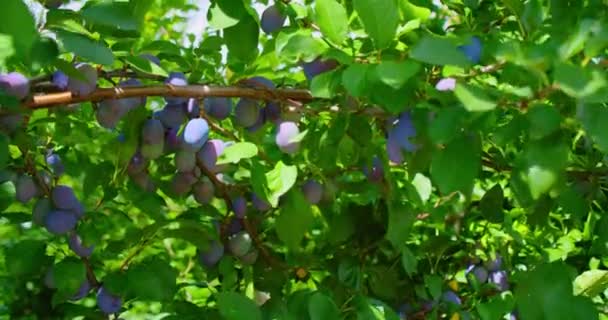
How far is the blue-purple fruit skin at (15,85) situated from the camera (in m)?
1.13

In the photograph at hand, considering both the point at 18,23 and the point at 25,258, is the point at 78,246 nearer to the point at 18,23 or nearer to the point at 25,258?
the point at 25,258

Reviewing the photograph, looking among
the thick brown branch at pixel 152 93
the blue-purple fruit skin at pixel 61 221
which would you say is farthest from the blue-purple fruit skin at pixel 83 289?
the thick brown branch at pixel 152 93

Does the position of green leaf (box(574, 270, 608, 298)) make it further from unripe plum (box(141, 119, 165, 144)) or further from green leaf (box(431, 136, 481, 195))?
unripe plum (box(141, 119, 165, 144))

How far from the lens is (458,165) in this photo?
35.7 inches

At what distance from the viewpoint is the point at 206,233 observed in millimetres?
1338

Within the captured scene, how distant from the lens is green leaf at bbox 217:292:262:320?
111 centimetres

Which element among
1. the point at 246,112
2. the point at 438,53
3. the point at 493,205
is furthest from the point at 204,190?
the point at 438,53

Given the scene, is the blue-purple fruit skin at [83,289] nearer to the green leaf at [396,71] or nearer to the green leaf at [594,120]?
the green leaf at [396,71]

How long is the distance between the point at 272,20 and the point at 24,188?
45 cm

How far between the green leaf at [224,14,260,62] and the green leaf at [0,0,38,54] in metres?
0.44

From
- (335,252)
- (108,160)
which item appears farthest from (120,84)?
(335,252)

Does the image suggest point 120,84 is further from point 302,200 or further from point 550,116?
point 550,116

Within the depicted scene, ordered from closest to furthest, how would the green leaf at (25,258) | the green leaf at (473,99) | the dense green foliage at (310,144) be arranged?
1. the green leaf at (473,99)
2. the dense green foliage at (310,144)
3. the green leaf at (25,258)

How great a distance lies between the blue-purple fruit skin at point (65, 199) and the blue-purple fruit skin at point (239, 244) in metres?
0.27
